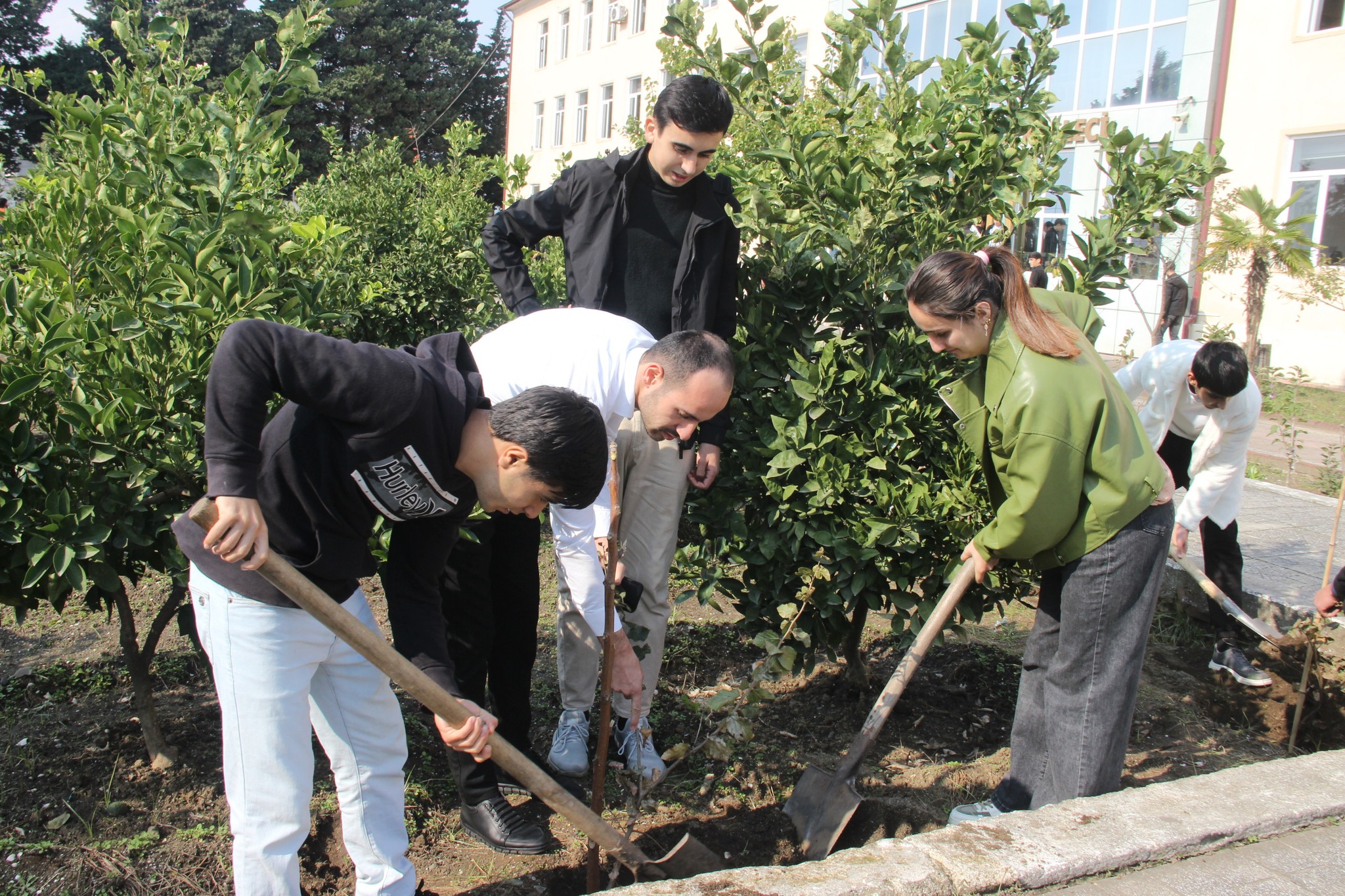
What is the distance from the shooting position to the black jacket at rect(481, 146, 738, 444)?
3.09m

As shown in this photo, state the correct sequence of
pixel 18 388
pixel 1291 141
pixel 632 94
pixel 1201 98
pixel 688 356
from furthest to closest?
1. pixel 632 94
2. pixel 1201 98
3. pixel 1291 141
4. pixel 688 356
5. pixel 18 388


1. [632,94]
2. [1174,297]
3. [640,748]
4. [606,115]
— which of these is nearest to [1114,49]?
[1174,297]

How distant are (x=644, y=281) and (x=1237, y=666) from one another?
3258mm

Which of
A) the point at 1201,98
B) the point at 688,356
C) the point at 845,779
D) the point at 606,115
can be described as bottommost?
the point at 845,779

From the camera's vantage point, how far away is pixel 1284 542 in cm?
592

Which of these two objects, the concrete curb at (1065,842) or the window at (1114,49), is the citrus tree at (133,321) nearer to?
the concrete curb at (1065,842)

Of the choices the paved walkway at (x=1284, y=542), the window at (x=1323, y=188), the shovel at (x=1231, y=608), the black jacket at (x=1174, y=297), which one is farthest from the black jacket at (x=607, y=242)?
the window at (x=1323, y=188)

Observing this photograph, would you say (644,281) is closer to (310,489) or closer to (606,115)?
(310,489)

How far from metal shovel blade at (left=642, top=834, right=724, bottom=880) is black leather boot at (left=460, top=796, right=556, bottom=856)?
0.40 m

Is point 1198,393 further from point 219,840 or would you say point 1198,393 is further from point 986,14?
point 986,14

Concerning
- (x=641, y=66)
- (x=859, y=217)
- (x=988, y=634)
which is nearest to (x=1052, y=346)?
(x=859, y=217)

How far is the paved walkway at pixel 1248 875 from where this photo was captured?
2.17 m

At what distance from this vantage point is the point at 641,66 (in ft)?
94.5

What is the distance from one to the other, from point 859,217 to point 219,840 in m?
2.64
